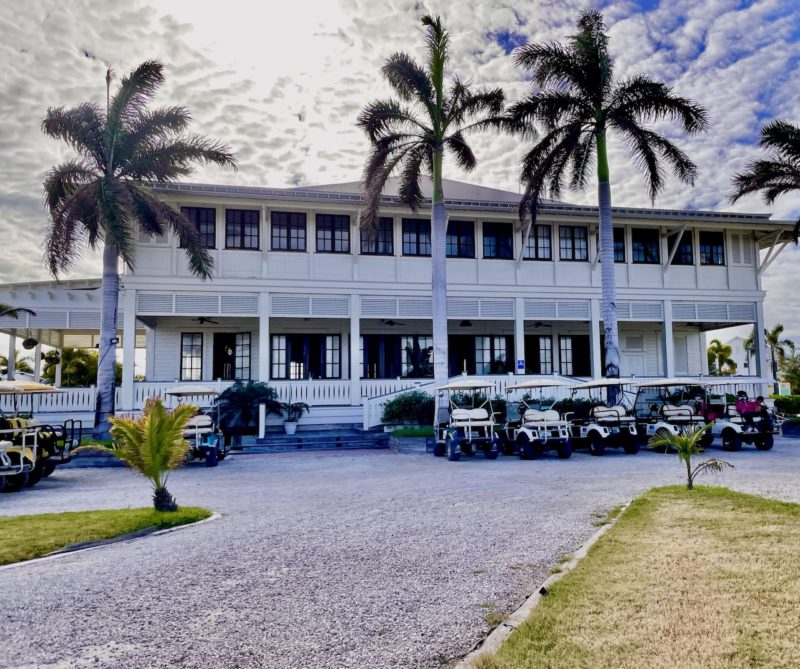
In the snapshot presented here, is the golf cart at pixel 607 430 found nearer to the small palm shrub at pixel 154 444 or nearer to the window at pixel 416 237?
the window at pixel 416 237

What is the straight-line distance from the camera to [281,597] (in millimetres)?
4574

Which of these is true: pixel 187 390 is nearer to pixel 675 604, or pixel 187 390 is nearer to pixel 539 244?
pixel 539 244

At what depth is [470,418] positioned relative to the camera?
15.1m

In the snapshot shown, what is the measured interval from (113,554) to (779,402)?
2756cm

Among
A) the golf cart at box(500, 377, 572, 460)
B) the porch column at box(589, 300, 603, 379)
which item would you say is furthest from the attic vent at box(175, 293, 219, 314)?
the porch column at box(589, 300, 603, 379)

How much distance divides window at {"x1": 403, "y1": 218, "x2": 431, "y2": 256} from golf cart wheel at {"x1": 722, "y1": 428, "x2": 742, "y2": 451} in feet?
37.2

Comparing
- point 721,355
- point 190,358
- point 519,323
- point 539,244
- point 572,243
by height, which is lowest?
point 190,358

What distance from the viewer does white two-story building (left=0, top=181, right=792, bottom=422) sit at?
1995 centimetres

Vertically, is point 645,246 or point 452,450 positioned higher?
point 645,246

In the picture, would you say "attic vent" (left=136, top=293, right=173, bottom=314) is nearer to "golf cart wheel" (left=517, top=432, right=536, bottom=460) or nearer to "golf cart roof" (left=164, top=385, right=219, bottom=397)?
"golf cart roof" (left=164, top=385, right=219, bottom=397)

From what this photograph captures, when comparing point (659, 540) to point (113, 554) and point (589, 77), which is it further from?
point (589, 77)

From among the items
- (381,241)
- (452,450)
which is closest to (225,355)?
(381,241)

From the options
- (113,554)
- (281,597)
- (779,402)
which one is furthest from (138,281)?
(779,402)

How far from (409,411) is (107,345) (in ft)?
29.0
